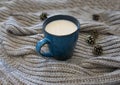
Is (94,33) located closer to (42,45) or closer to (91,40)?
(91,40)

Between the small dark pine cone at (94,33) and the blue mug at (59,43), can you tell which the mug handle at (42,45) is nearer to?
the blue mug at (59,43)

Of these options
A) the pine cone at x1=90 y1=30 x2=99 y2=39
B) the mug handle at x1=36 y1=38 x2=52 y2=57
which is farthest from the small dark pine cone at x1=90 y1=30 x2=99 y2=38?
the mug handle at x1=36 y1=38 x2=52 y2=57

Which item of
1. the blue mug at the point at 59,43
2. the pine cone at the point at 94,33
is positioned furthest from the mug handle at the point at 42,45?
the pine cone at the point at 94,33

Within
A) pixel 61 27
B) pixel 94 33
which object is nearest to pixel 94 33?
pixel 94 33

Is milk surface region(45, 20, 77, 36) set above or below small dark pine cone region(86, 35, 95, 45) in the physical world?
above

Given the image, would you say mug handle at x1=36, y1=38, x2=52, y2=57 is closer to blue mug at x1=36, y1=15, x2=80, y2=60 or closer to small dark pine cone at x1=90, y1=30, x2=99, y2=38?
blue mug at x1=36, y1=15, x2=80, y2=60

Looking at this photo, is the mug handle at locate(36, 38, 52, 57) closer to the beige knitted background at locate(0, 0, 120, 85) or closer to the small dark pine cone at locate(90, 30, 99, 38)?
the beige knitted background at locate(0, 0, 120, 85)

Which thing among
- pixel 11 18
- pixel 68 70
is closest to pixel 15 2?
pixel 11 18
